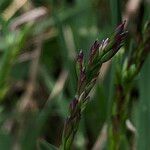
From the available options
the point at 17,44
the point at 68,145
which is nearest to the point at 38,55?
the point at 17,44

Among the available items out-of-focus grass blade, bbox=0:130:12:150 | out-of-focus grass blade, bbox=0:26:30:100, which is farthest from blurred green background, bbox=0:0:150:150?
out-of-focus grass blade, bbox=0:26:30:100

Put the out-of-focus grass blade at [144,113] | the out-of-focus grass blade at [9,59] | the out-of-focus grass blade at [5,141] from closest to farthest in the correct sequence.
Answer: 1. the out-of-focus grass blade at [144,113]
2. the out-of-focus grass blade at [9,59]
3. the out-of-focus grass blade at [5,141]

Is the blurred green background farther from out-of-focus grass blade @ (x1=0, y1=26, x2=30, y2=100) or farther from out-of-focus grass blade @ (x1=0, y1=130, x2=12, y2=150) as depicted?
out-of-focus grass blade @ (x1=0, y1=26, x2=30, y2=100)

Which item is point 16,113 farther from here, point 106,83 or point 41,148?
point 41,148

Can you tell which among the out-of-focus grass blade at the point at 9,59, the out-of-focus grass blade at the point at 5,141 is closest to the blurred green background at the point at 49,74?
the out-of-focus grass blade at the point at 5,141

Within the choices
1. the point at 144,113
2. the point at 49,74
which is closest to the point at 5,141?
the point at 144,113

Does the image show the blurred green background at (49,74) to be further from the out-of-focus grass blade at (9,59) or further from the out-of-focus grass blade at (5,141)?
the out-of-focus grass blade at (9,59)

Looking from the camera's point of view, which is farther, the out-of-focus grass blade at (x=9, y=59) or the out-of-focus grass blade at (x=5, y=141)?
the out-of-focus grass blade at (x=5, y=141)

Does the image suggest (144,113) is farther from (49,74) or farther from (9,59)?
(49,74)
